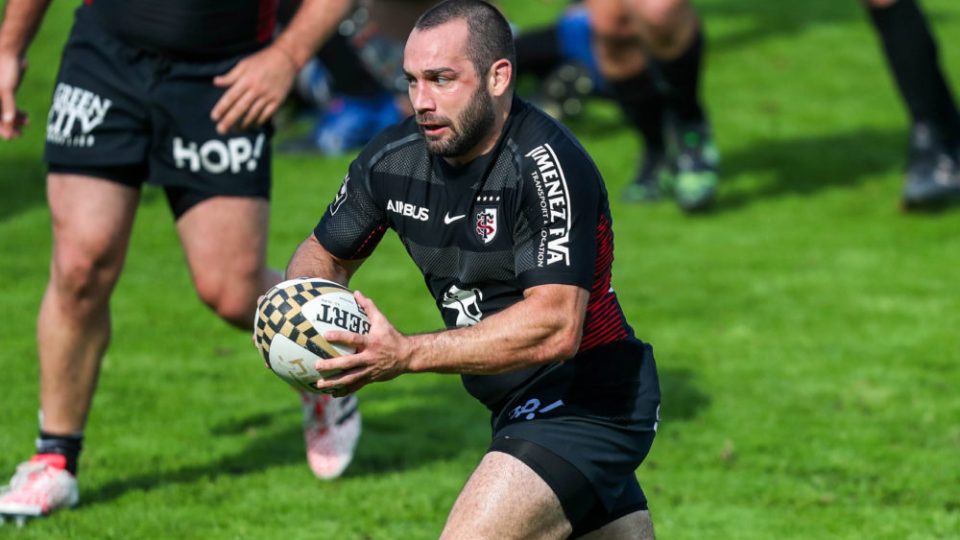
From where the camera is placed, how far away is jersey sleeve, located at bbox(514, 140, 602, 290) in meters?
4.02

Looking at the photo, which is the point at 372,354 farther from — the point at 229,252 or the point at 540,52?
the point at 540,52

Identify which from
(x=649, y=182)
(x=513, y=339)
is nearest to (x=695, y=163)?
(x=649, y=182)

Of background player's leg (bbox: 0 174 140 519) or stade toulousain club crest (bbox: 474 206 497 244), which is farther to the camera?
background player's leg (bbox: 0 174 140 519)

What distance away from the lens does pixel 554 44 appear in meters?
12.8

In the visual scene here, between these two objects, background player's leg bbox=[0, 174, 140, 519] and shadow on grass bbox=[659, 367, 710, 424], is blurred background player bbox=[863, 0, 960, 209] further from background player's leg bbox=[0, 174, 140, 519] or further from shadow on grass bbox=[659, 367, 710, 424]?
background player's leg bbox=[0, 174, 140, 519]

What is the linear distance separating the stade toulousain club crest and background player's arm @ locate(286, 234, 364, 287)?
19.2 inches

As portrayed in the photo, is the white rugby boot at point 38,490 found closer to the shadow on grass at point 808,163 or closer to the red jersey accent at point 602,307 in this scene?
the red jersey accent at point 602,307

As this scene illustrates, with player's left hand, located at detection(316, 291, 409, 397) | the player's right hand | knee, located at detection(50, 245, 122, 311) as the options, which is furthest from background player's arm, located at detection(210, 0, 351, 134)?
player's left hand, located at detection(316, 291, 409, 397)

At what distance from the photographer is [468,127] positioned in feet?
13.5

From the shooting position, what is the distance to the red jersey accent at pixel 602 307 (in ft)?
14.0

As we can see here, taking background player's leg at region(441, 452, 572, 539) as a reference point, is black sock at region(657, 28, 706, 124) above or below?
below

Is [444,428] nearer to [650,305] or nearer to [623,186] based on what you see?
[650,305]

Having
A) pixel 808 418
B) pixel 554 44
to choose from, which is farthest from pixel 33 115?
pixel 808 418

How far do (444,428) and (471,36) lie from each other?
2.99 meters
